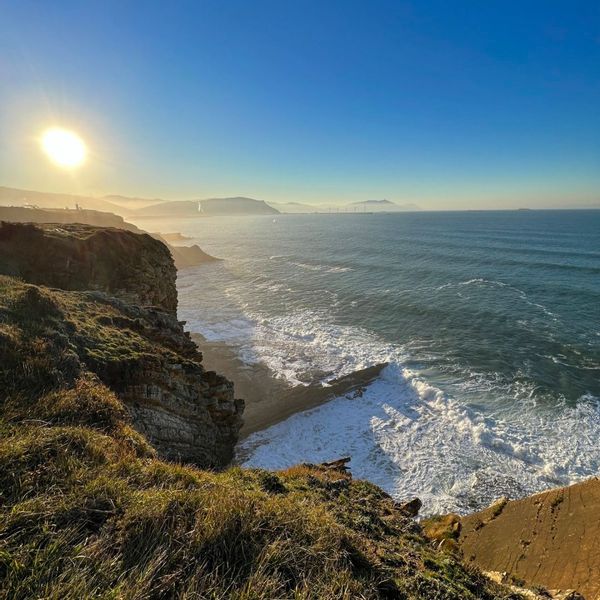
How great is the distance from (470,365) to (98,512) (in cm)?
2811

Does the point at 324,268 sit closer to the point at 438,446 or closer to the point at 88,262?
the point at 88,262

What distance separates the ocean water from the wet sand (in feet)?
2.45

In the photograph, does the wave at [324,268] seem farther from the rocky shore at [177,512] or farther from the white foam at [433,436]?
the rocky shore at [177,512]

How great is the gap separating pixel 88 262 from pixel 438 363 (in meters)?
28.2

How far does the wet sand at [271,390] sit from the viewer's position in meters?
21.7

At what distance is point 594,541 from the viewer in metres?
9.01

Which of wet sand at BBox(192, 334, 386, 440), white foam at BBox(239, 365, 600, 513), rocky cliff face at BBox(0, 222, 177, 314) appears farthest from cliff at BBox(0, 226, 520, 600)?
rocky cliff face at BBox(0, 222, 177, 314)

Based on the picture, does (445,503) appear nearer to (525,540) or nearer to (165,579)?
(525,540)

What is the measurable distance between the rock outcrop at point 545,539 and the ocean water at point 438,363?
4466 mm

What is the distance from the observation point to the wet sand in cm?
2170

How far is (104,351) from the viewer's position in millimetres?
11695

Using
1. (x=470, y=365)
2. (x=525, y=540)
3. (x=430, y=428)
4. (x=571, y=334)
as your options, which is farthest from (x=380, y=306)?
(x=525, y=540)

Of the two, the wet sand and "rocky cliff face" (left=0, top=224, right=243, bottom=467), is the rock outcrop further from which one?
the wet sand

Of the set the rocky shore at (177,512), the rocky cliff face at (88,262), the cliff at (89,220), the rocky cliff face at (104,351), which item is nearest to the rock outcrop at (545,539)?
the rocky shore at (177,512)
